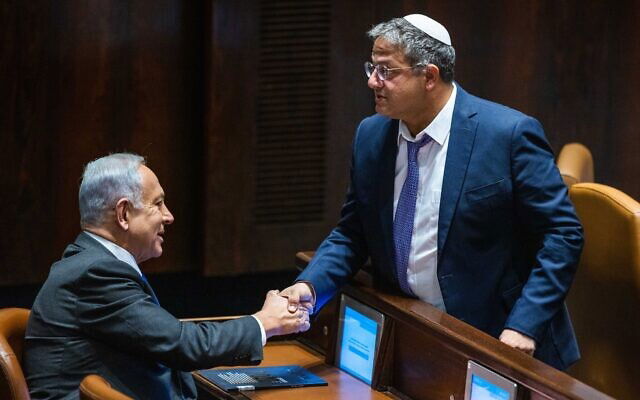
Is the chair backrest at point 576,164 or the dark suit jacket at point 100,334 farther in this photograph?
the chair backrest at point 576,164

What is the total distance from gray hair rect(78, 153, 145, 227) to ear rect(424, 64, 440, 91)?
92 cm

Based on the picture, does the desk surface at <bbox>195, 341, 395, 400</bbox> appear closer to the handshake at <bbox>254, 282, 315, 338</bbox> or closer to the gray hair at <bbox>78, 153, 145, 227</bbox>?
the handshake at <bbox>254, 282, 315, 338</bbox>

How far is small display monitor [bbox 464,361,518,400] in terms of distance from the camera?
3127mm

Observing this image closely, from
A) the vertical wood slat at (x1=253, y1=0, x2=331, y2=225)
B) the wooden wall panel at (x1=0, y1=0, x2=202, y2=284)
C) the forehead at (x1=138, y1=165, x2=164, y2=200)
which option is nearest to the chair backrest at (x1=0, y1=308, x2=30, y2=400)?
the forehead at (x1=138, y1=165, x2=164, y2=200)

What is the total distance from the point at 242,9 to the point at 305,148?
2.67ft

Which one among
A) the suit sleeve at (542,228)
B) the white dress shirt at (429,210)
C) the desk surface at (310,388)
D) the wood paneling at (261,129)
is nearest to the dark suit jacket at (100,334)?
the desk surface at (310,388)

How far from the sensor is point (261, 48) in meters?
6.39

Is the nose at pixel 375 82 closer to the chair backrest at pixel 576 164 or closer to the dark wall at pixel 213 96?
the chair backrest at pixel 576 164

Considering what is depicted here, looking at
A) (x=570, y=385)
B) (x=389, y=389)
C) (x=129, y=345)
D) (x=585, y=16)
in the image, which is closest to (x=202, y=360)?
(x=129, y=345)

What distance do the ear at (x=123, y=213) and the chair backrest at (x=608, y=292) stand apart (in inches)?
69.5

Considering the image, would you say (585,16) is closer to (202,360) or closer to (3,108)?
(3,108)

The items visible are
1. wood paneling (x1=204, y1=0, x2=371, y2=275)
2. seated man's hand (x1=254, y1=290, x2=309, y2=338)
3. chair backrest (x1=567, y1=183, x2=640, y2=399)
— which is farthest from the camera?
wood paneling (x1=204, y1=0, x2=371, y2=275)

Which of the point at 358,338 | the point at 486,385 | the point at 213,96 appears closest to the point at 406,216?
the point at 358,338

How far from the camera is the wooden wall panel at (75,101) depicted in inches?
235
